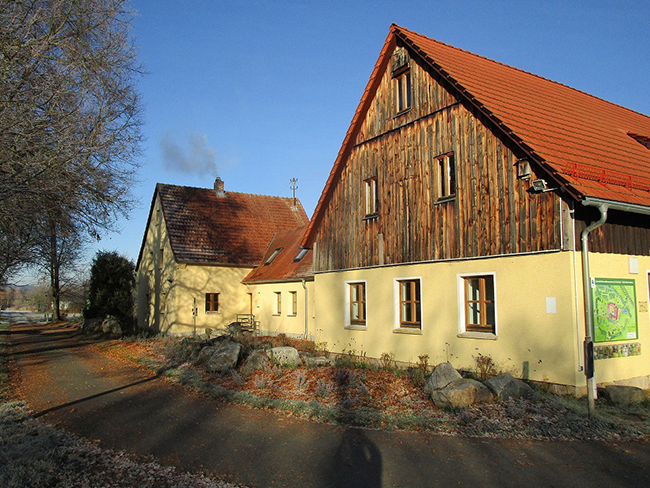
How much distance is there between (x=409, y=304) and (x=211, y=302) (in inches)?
610

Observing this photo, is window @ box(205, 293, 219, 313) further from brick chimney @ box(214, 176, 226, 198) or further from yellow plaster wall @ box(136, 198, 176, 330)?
brick chimney @ box(214, 176, 226, 198)

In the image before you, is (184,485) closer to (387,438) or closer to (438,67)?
(387,438)

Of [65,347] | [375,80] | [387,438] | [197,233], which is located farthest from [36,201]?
[197,233]

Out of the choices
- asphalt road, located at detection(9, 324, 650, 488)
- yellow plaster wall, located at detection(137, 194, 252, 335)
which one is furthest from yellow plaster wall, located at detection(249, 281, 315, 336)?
asphalt road, located at detection(9, 324, 650, 488)

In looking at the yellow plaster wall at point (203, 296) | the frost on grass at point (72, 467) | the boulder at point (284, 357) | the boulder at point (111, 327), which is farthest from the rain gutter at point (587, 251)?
the boulder at point (111, 327)

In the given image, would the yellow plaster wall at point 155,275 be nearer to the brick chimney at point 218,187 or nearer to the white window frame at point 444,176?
the brick chimney at point 218,187

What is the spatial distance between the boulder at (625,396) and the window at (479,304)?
249cm

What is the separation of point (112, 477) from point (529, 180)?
882 centimetres

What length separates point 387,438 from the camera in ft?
24.1

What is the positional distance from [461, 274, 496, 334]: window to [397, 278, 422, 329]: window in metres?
1.58

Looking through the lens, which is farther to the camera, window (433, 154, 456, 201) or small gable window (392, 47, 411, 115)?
small gable window (392, 47, 411, 115)

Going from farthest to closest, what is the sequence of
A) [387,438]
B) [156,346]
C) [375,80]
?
1. [156,346]
2. [375,80]
3. [387,438]

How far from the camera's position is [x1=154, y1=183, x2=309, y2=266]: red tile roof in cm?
2614

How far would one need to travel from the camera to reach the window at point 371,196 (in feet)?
48.0
